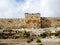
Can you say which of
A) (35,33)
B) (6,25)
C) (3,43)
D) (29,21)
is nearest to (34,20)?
(29,21)

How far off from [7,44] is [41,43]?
8.35ft

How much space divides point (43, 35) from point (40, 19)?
40.5ft

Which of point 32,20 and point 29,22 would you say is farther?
point 32,20

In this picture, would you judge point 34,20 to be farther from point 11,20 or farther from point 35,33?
point 35,33

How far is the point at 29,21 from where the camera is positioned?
40.3 meters

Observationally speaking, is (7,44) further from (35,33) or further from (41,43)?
(35,33)

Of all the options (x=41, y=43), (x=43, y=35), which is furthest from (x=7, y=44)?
(x=43, y=35)

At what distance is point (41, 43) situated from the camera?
22.2 meters

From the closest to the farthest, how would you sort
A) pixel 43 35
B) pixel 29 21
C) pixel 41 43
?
pixel 41 43 < pixel 43 35 < pixel 29 21

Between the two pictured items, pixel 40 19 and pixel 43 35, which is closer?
pixel 43 35

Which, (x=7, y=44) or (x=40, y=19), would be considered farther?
(x=40, y=19)

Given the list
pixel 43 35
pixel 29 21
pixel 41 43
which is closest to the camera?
pixel 41 43

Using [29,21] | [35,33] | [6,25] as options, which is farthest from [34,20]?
[35,33]

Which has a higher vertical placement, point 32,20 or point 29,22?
point 32,20
